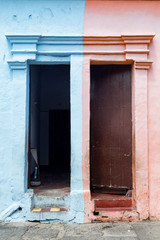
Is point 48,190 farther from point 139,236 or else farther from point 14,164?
point 139,236

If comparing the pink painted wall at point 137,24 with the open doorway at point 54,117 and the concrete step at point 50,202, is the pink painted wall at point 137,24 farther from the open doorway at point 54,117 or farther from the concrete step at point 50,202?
the open doorway at point 54,117

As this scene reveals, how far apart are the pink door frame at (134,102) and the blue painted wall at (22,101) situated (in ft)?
0.36

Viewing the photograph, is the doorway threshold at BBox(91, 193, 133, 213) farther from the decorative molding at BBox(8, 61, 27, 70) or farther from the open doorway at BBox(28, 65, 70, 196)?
the open doorway at BBox(28, 65, 70, 196)

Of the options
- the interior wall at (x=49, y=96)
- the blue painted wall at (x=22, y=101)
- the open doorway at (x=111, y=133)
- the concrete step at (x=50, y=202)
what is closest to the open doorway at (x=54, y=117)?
the interior wall at (x=49, y=96)

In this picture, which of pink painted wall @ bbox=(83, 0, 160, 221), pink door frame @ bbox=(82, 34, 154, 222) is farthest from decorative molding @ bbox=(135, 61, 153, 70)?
pink painted wall @ bbox=(83, 0, 160, 221)

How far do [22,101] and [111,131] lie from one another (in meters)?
1.83

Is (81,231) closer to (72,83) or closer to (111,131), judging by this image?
(111,131)

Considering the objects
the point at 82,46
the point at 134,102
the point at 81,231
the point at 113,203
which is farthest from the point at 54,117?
the point at 81,231

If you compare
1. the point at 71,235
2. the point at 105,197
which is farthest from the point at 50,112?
the point at 71,235

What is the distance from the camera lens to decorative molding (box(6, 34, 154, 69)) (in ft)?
14.3

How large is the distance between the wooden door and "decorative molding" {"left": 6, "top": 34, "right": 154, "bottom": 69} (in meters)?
0.39

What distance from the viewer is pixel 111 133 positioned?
15.6 feet

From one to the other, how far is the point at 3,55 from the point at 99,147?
2562mm

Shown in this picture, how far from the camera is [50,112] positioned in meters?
8.62
